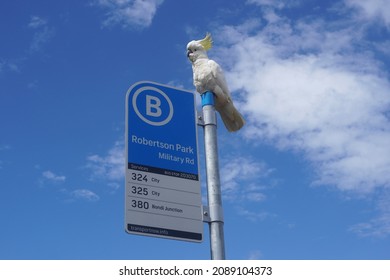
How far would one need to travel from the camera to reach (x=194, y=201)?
4.03 m

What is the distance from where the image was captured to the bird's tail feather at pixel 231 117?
15.6 ft

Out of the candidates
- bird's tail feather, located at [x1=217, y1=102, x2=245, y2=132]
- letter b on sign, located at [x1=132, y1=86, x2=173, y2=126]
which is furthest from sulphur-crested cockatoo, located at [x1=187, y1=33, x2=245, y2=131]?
letter b on sign, located at [x1=132, y1=86, x2=173, y2=126]

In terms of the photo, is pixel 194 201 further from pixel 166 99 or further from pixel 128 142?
pixel 166 99

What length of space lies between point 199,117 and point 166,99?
1.16 feet

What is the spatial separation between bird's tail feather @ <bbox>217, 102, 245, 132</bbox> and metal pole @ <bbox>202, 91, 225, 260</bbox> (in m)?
0.20

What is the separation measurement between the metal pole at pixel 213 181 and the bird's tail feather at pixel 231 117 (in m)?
0.20

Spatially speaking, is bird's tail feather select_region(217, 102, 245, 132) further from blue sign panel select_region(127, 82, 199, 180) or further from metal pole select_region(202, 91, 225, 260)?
blue sign panel select_region(127, 82, 199, 180)

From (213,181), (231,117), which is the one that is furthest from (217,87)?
(213,181)

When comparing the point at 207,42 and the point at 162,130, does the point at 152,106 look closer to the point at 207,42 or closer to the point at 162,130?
the point at 162,130

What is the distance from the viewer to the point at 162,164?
4.06m

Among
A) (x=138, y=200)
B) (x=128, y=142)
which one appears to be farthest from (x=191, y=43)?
(x=138, y=200)

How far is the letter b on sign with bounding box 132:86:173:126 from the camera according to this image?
4242 mm

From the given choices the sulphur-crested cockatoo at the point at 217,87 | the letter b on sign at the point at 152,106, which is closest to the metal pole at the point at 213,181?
the sulphur-crested cockatoo at the point at 217,87
